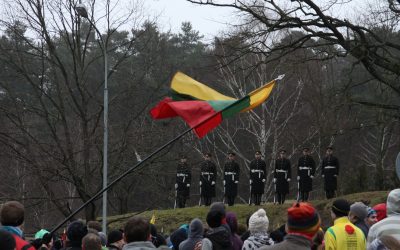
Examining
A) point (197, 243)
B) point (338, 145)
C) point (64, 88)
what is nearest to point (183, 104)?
point (197, 243)

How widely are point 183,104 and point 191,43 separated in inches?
1831

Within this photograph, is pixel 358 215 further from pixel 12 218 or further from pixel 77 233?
pixel 12 218

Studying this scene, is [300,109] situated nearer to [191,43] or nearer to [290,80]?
[290,80]

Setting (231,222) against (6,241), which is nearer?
(6,241)

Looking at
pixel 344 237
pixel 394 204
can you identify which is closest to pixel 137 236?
pixel 394 204

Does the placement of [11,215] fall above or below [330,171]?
below

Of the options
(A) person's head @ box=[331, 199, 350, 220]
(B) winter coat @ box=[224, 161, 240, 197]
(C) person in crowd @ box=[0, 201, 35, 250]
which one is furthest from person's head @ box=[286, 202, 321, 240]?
(B) winter coat @ box=[224, 161, 240, 197]

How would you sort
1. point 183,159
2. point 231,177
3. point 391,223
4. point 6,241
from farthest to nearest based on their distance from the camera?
point 231,177
point 183,159
point 391,223
point 6,241

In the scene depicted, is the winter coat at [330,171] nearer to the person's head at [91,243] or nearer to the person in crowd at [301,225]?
the person's head at [91,243]

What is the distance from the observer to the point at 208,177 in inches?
1112

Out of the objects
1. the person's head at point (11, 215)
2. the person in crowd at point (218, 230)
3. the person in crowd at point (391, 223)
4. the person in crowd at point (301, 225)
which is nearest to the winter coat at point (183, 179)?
the person in crowd at point (218, 230)

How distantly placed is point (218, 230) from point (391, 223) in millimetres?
1906

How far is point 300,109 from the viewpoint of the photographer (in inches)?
1547

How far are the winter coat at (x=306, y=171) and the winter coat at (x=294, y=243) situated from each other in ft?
69.7
